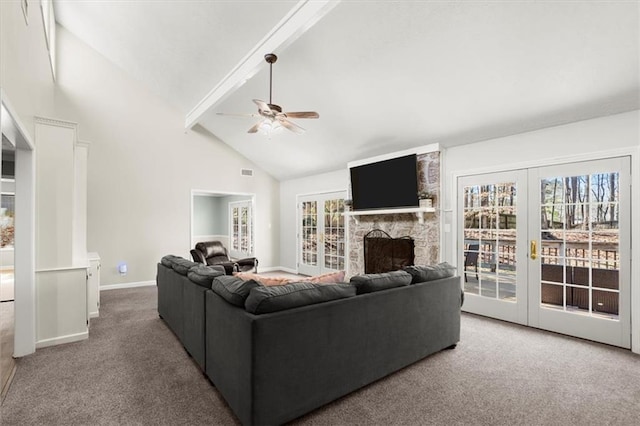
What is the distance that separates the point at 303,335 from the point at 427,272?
1.55 metres

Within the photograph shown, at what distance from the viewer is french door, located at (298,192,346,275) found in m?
6.83

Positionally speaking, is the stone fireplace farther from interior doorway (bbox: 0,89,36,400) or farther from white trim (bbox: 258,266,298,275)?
interior doorway (bbox: 0,89,36,400)

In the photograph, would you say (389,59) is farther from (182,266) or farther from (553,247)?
(182,266)

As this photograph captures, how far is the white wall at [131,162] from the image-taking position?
5.80 metres

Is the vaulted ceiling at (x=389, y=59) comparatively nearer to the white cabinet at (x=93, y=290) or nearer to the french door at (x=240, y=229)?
the white cabinet at (x=93, y=290)

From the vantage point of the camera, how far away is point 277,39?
11.6 feet

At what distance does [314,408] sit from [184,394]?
3.31 ft

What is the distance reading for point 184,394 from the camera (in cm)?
235

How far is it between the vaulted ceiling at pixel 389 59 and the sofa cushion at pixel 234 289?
2568mm

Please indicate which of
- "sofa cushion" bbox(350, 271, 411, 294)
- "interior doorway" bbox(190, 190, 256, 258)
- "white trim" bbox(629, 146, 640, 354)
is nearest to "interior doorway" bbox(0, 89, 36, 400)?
"sofa cushion" bbox(350, 271, 411, 294)

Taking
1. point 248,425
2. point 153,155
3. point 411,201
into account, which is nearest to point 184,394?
point 248,425

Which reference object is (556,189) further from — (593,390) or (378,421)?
(378,421)

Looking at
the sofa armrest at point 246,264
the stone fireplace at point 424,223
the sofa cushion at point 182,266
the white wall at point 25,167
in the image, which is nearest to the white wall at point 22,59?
the white wall at point 25,167

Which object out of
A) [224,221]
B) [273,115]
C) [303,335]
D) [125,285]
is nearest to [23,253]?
[273,115]
